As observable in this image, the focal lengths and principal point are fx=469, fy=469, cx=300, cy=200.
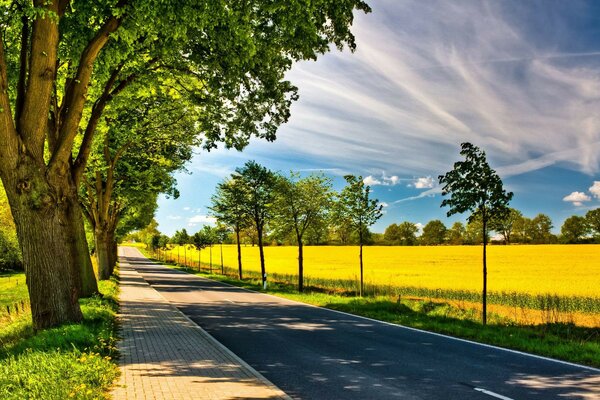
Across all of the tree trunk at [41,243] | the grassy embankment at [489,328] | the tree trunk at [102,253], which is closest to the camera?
the tree trunk at [41,243]

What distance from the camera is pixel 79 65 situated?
11422 millimetres

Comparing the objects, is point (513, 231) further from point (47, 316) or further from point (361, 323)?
point (47, 316)

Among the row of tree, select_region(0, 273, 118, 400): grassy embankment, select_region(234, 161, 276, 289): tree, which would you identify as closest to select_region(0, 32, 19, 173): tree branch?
select_region(0, 273, 118, 400): grassy embankment

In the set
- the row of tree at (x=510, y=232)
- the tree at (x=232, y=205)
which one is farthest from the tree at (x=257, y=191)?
the row of tree at (x=510, y=232)

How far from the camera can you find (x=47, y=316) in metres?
10.6

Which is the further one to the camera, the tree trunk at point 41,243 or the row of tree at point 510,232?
the row of tree at point 510,232

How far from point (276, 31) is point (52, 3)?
5589 mm

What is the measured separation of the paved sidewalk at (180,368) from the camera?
23.1 ft

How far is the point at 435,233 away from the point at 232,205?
334ft

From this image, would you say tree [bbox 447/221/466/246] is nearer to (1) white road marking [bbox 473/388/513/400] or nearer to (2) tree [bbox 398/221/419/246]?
(2) tree [bbox 398/221/419/246]

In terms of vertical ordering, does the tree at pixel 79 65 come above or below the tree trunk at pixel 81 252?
above

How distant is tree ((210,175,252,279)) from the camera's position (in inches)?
1476

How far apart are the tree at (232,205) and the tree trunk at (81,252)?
20.5m

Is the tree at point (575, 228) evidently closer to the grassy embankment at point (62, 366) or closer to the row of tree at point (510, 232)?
the row of tree at point (510, 232)
